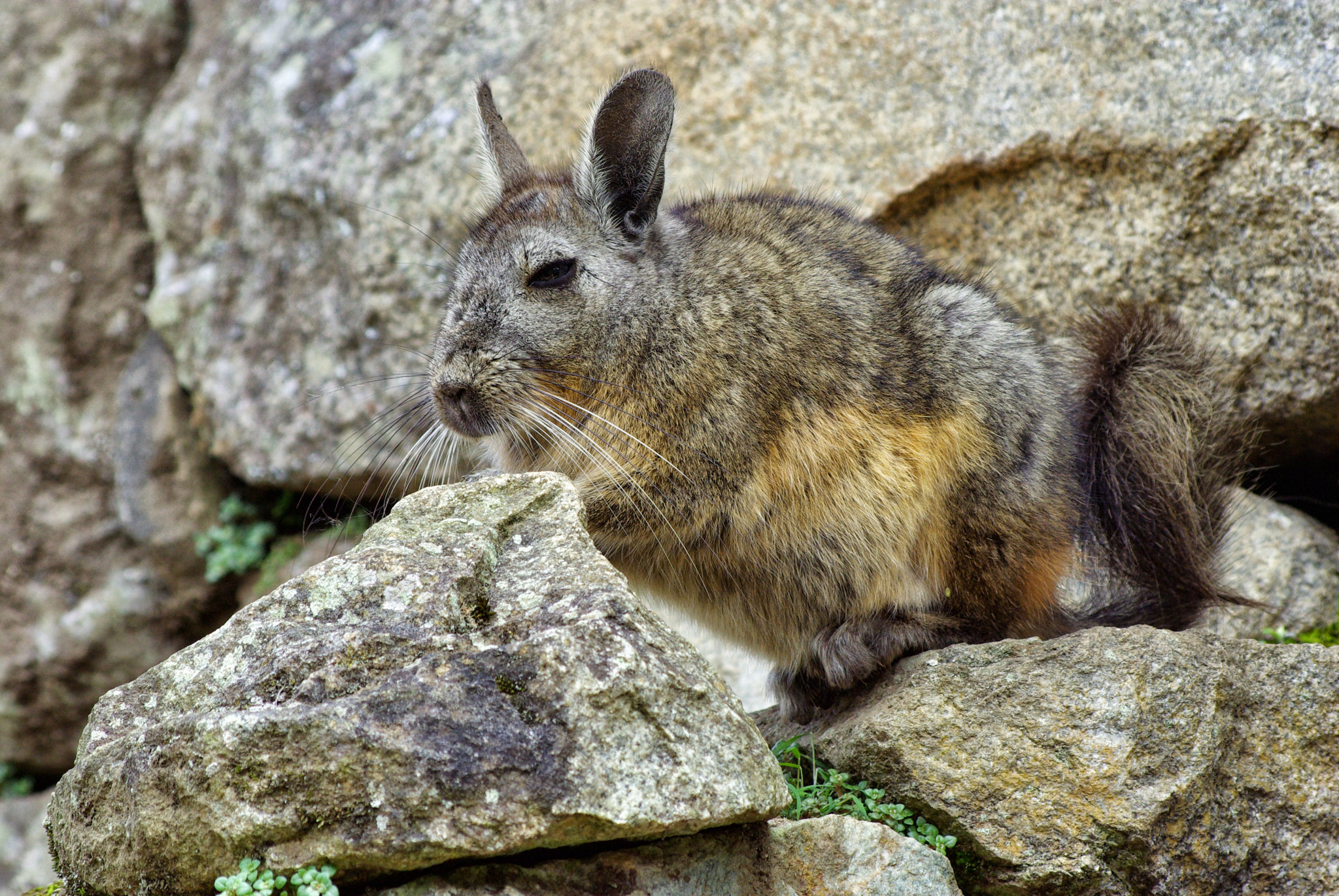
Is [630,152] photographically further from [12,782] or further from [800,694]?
[12,782]

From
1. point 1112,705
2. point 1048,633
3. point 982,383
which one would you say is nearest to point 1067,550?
point 1048,633

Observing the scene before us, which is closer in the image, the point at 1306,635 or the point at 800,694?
the point at 800,694

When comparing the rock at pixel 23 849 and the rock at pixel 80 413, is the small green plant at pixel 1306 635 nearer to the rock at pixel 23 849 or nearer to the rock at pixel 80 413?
the rock at pixel 80 413

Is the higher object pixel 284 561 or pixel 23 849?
pixel 284 561

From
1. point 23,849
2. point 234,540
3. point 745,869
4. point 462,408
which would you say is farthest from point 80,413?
point 745,869

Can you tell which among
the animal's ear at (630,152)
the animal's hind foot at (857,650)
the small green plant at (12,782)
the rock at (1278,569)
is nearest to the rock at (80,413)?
the small green plant at (12,782)

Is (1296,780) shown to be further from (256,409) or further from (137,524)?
(137,524)
